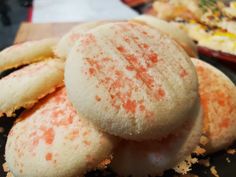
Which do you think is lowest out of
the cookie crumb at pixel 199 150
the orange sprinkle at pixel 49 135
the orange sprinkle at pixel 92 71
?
the cookie crumb at pixel 199 150

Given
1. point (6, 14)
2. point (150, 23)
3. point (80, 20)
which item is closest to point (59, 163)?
point (150, 23)

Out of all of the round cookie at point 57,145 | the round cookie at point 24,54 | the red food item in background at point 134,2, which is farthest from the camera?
the red food item in background at point 134,2

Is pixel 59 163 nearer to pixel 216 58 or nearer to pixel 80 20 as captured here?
pixel 216 58

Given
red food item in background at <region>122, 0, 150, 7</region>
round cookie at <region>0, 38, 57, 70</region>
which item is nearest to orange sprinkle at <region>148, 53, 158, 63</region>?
round cookie at <region>0, 38, 57, 70</region>

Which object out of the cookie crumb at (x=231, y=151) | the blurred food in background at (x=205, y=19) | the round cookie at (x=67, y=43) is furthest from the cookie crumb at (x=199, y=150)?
the blurred food in background at (x=205, y=19)

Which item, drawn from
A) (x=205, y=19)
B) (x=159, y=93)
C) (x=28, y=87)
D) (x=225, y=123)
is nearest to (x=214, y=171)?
(x=225, y=123)

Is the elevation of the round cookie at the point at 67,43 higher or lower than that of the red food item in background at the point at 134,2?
higher

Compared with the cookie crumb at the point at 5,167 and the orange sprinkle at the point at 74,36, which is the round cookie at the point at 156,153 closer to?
the cookie crumb at the point at 5,167

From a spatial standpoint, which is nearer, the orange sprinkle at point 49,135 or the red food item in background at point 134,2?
the orange sprinkle at point 49,135

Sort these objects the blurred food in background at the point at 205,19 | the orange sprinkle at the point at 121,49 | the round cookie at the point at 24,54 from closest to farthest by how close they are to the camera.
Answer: the orange sprinkle at the point at 121,49 < the round cookie at the point at 24,54 < the blurred food in background at the point at 205,19
